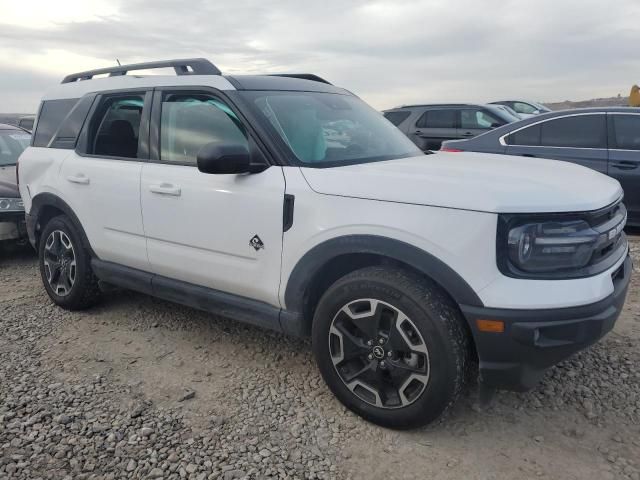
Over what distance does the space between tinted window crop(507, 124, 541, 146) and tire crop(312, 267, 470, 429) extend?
4799 millimetres

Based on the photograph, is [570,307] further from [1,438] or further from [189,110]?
[1,438]

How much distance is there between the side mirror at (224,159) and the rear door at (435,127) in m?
8.00

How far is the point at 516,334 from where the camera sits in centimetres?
234

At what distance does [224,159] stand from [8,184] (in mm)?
4424

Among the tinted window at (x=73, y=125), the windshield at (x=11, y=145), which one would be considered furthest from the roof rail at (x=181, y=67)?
the windshield at (x=11, y=145)

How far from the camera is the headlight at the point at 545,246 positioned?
2338mm

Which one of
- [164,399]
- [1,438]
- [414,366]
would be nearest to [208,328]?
[164,399]

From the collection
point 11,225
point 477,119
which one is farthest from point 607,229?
point 477,119

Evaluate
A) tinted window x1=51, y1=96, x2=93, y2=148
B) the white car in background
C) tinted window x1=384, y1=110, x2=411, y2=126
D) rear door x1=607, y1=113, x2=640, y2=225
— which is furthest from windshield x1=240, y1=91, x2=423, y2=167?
the white car in background

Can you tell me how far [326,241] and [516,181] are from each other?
0.96 metres

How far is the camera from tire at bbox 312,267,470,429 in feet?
8.22

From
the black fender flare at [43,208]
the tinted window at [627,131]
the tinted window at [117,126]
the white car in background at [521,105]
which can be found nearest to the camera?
the tinted window at [117,126]

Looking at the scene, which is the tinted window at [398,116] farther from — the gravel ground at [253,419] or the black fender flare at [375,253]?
the black fender flare at [375,253]

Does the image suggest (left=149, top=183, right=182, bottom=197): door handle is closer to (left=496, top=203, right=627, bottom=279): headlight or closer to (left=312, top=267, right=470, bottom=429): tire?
(left=312, top=267, right=470, bottom=429): tire
